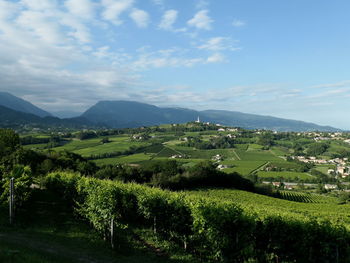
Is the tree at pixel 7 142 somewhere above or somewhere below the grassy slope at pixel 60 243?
above

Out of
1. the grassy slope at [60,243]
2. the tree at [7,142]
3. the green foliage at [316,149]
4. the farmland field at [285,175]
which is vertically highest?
the tree at [7,142]

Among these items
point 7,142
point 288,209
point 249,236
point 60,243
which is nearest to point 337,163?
point 288,209

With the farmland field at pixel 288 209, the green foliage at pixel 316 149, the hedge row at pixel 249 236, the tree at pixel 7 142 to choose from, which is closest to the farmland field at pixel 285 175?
the farmland field at pixel 288 209

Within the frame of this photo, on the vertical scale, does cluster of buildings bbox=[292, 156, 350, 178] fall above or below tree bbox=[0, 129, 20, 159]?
below

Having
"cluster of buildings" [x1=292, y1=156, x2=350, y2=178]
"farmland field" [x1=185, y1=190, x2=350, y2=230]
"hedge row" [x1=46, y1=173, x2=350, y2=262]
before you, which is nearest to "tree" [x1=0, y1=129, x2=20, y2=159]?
"farmland field" [x1=185, y1=190, x2=350, y2=230]

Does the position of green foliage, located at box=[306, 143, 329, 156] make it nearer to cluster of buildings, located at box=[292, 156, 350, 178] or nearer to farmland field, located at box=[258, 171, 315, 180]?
cluster of buildings, located at box=[292, 156, 350, 178]

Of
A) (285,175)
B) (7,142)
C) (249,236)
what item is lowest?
(285,175)

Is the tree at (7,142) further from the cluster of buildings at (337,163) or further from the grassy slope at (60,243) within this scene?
the cluster of buildings at (337,163)

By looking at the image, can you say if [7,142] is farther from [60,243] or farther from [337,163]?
[337,163]

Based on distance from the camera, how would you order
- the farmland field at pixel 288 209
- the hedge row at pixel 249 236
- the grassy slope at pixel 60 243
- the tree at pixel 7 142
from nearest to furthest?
the grassy slope at pixel 60 243 < the hedge row at pixel 249 236 < the farmland field at pixel 288 209 < the tree at pixel 7 142

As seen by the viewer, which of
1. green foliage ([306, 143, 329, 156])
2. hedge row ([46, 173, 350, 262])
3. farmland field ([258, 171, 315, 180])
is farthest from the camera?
green foliage ([306, 143, 329, 156])

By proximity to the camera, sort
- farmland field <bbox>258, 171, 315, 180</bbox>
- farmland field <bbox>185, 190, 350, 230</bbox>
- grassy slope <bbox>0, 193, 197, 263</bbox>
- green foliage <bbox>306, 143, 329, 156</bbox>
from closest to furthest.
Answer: grassy slope <bbox>0, 193, 197, 263</bbox> → farmland field <bbox>185, 190, 350, 230</bbox> → farmland field <bbox>258, 171, 315, 180</bbox> → green foliage <bbox>306, 143, 329, 156</bbox>

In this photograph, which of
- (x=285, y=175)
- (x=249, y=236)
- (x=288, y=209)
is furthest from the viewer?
(x=285, y=175)

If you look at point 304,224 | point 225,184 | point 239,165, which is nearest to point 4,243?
point 304,224
